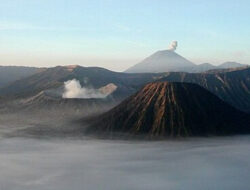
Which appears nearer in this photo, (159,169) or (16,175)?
(16,175)

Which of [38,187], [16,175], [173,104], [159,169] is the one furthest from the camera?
[173,104]

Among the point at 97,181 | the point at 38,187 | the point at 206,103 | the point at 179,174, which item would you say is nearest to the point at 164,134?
the point at 206,103

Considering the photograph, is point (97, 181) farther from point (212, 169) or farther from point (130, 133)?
point (130, 133)

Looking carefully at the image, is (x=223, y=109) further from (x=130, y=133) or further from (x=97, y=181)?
(x=97, y=181)

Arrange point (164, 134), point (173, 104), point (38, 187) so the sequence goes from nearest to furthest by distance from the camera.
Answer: point (38, 187) < point (164, 134) < point (173, 104)

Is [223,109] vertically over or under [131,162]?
over

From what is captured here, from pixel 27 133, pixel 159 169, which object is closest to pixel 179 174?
pixel 159 169
